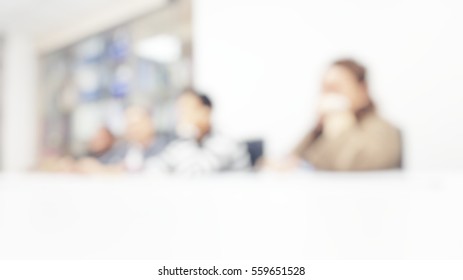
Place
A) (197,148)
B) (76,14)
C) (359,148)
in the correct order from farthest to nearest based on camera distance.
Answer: (76,14) → (197,148) → (359,148)

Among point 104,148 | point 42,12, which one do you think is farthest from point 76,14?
point 104,148

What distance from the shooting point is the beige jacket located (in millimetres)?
1099

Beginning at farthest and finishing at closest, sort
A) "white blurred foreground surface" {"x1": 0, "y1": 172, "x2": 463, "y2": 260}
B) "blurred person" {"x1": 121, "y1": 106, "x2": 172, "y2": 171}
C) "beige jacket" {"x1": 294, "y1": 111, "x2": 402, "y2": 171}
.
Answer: "blurred person" {"x1": 121, "y1": 106, "x2": 172, "y2": 171} → "beige jacket" {"x1": 294, "y1": 111, "x2": 402, "y2": 171} → "white blurred foreground surface" {"x1": 0, "y1": 172, "x2": 463, "y2": 260}

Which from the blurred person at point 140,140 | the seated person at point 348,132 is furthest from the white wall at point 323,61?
the blurred person at point 140,140

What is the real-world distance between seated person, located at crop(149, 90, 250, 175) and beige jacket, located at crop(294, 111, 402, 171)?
22cm

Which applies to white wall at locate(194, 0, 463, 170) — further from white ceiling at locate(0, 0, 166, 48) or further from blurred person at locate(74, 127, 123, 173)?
blurred person at locate(74, 127, 123, 173)

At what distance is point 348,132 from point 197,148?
0.51m

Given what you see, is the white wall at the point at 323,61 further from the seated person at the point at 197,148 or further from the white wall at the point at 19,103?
the white wall at the point at 19,103

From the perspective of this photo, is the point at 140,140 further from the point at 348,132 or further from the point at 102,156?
the point at 348,132

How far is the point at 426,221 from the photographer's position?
56 cm

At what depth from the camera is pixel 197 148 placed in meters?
1.37

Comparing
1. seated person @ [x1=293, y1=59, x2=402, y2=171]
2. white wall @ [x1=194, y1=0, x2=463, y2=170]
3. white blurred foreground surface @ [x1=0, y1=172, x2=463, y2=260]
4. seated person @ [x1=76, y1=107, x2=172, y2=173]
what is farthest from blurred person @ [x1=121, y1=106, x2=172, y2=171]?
white blurred foreground surface @ [x1=0, y1=172, x2=463, y2=260]

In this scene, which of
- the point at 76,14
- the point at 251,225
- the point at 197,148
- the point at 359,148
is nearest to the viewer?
the point at 251,225

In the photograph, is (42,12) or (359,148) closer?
(359,148)
